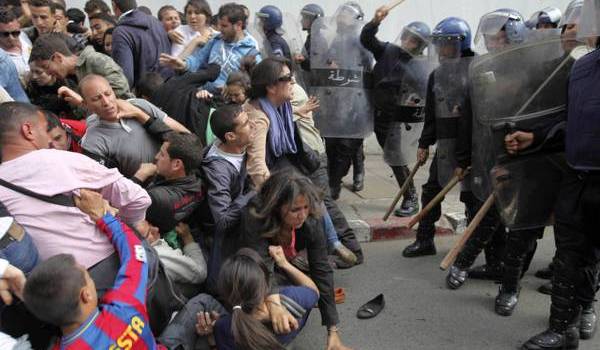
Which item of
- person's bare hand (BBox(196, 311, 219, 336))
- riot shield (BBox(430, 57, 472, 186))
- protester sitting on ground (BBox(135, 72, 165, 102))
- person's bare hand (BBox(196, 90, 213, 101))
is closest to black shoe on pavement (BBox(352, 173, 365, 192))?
riot shield (BBox(430, 57, 472, 186))

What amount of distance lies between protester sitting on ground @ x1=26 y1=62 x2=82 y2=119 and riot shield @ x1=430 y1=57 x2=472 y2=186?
2543mm

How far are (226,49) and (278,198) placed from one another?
7.59 feet

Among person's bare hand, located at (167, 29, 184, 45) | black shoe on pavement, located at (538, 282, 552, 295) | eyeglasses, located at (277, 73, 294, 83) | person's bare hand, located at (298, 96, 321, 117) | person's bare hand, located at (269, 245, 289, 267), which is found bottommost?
black shoe on pavement, located at (538, 282, 552, 295)

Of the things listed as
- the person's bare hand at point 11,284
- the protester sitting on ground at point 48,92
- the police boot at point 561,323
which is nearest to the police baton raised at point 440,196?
the police boot at point 561,323

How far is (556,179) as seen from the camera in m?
3.28

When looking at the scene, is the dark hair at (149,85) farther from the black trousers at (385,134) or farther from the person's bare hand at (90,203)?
the black trousers at (385,134)

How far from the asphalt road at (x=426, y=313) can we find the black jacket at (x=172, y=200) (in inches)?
39.4

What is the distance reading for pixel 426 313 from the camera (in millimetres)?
3668

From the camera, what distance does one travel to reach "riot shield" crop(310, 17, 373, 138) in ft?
16.8

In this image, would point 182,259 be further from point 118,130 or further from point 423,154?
point 423,154

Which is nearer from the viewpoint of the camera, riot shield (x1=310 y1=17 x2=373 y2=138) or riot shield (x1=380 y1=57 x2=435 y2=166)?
riot shield (x1=380 y1=57 x2=435 y2=166)

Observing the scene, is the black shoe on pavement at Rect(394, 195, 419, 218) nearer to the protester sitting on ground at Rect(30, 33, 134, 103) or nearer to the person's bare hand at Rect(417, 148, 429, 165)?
the person's bare hand at Rect(417, 148, 429, 165)

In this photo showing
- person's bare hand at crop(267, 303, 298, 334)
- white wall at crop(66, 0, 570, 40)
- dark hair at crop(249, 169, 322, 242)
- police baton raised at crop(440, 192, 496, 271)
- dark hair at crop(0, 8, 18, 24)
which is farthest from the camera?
white wall at crop(66, 0, 570, 40)

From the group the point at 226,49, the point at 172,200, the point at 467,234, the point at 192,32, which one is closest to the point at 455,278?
the point at 467,234
